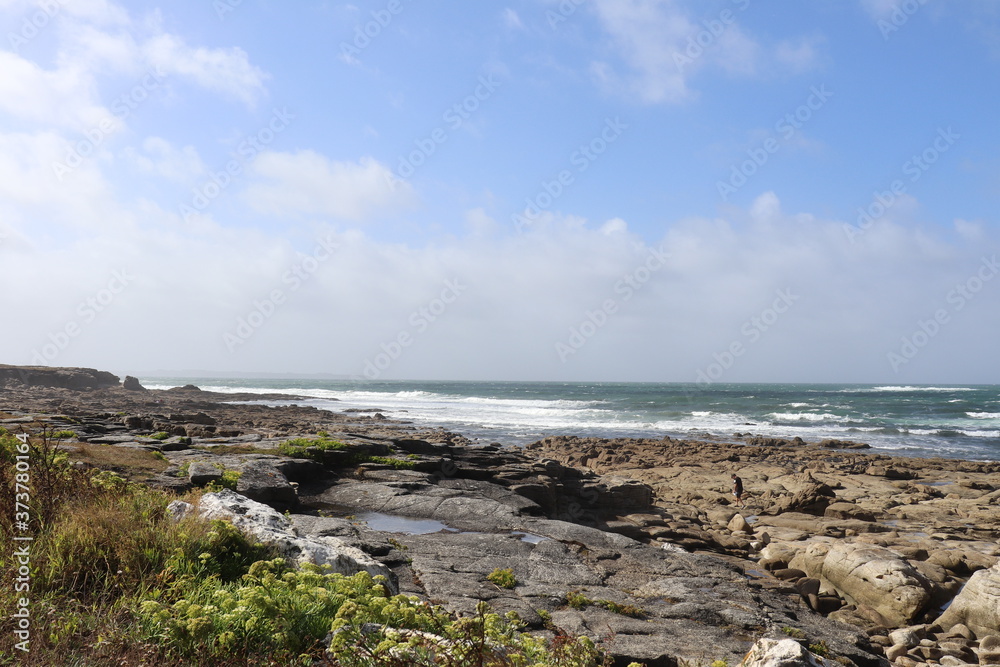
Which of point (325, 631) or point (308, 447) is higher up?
point (325, 631)

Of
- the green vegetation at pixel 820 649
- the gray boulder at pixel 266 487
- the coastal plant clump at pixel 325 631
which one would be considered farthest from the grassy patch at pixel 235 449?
the green vegetation at pixel 820 649

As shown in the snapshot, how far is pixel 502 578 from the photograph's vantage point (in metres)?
7.86

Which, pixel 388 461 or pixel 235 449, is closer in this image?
pixel 235 449

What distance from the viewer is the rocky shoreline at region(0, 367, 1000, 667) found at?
7.10 meters

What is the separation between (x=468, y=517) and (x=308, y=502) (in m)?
3.50

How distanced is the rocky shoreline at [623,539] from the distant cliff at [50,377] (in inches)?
2379

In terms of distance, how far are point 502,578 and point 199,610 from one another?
4451mm

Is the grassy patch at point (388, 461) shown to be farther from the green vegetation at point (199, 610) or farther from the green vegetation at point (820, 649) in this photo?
the green vegetation at point (820, 649)

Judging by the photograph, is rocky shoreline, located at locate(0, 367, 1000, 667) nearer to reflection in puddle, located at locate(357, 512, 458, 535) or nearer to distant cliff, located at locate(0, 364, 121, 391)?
reflection in puddle, located at locate(357, 512, 458, 535)

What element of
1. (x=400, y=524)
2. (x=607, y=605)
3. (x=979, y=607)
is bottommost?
(x=979, y=607)

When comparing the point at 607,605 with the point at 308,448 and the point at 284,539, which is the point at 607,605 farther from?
the point at 308,448

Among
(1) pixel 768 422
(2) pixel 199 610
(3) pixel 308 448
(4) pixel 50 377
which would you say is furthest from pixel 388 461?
(4) pixel 50 377

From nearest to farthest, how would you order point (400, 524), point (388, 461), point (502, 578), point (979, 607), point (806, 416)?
1. point (502, 578)
2. point (979, 607)
3. point (400, 524)
4. point (388, 461)
5. point (806, 416)

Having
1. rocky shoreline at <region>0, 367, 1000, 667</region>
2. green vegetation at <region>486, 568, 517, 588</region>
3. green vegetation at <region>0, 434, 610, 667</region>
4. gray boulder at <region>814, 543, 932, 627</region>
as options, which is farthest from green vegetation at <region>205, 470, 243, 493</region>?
gray boulder at <region>814, 543, 932, 627</region>
